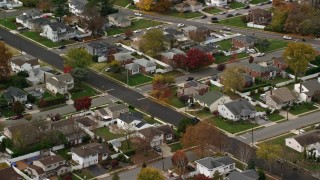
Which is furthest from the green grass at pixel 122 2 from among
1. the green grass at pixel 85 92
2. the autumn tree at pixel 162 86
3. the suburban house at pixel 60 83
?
the autumn tree at pixel 162 86

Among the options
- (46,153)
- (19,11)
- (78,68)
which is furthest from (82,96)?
(19,11)

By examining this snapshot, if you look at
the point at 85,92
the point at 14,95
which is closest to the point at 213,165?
the point at 85,92

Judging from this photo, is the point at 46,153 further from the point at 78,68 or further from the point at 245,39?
the point at 245,39

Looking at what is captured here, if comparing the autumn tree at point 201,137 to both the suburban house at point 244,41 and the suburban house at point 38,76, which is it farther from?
the suburban house at point 244,41

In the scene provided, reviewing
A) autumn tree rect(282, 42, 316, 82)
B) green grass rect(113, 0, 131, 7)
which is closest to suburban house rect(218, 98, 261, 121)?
autumn tree rect(282, 42, 316, 82)

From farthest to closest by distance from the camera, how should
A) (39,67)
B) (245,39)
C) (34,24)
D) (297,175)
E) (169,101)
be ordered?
(34,24), (245,39), (39,67), (169,101), (297,175)
